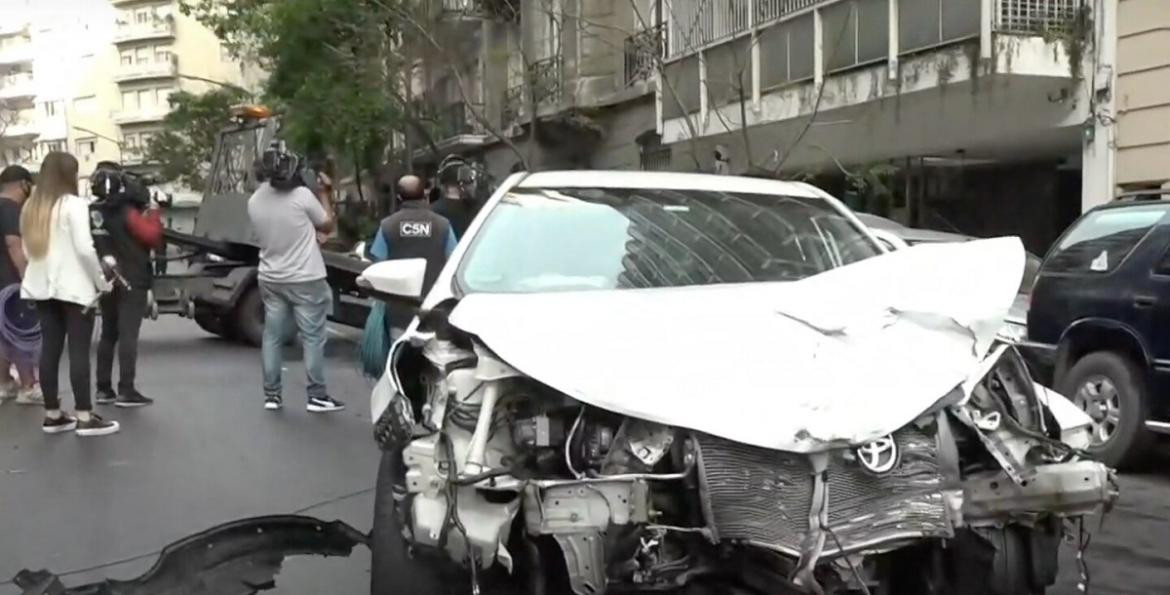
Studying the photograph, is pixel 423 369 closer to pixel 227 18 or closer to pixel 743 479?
pixel 743 479

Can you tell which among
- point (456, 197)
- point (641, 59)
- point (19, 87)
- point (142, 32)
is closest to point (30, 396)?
point (456, 197)

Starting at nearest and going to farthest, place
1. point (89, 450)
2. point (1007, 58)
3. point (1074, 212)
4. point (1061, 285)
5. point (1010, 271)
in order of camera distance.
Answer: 1. point (1010, 271)
2. point (89, 450)
3. point (1061, 285)
4. point (1007, 58)
5. point (1074, 212)

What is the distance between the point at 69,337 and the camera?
8.04 metres

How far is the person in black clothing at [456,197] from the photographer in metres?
8.99

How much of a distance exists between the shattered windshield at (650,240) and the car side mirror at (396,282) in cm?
31

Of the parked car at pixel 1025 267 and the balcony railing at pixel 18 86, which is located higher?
the balcony railing at pixel 18 86

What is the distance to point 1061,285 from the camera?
335 inches

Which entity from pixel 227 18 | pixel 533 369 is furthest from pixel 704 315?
pixel 227 18

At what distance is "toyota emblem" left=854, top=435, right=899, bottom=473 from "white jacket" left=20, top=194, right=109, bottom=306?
5693 millimetres

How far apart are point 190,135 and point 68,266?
43.2m

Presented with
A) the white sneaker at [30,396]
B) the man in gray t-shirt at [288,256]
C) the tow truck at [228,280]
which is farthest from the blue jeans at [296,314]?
the tow truck at [228,280]

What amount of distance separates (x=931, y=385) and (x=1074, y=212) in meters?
13.0

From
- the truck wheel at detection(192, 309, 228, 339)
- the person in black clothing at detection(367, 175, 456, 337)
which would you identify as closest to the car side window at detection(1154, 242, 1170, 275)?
the person in black clothing at detection(367, 175, 456, 337)

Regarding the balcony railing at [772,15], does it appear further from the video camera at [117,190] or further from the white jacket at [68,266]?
the white jacket at [68,266]
